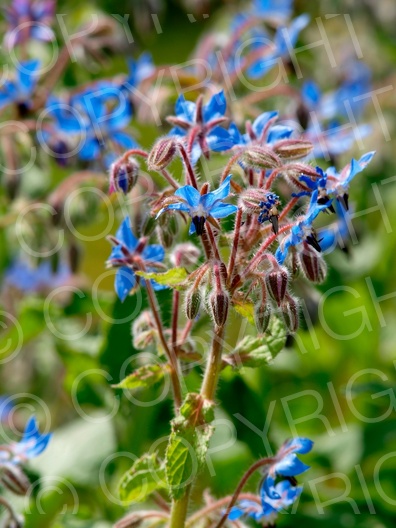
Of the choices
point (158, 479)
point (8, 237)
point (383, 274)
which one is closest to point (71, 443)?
point (8, 237)

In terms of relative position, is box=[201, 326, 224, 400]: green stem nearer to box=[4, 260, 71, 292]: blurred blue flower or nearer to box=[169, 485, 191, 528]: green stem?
box=[169, 485, 191, 528]: green stem

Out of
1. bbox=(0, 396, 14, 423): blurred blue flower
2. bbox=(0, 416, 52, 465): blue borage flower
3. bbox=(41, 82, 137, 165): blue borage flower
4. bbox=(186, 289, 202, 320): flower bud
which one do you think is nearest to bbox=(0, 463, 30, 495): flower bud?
bbox=(0, 416, 52, 465): blue borage flower

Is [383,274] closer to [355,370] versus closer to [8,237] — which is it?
[355,370]

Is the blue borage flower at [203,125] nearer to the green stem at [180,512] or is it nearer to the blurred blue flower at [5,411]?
the green stem at [180,512]

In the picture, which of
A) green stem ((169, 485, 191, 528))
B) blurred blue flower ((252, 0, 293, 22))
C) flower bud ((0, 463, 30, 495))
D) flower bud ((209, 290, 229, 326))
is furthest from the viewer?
blurred blue flower ((252, 0, 293, 22))

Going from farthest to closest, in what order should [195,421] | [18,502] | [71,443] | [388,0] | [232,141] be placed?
[388,0] → [71,443] → [18,502] → [232,141] → [195,421]

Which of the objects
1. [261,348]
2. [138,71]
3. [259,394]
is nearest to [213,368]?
[261,348]
